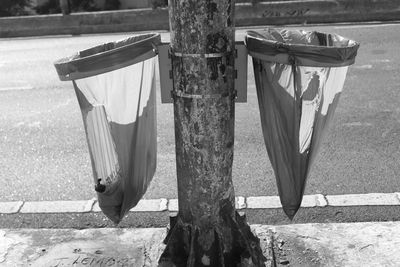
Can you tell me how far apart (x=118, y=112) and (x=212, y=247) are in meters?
0.94

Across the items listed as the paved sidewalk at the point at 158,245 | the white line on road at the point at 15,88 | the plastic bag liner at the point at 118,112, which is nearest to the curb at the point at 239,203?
the paved sidewalk at the point at 158,245

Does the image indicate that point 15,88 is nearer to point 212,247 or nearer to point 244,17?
point 212,247

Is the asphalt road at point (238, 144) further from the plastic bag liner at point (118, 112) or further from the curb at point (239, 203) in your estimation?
the plastic bag liner at point (118, 112)

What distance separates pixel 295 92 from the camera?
2703 millimetres

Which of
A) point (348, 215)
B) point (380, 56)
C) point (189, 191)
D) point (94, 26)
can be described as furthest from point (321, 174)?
point (94, 26)

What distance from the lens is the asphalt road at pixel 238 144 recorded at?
14.6 ft

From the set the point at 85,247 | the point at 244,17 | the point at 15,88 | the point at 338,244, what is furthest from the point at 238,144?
the point at 244,17

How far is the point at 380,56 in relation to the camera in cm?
862

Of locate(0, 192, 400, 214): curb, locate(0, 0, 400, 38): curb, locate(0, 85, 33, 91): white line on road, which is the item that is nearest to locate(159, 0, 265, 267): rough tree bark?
locate(0, 192, 400, 214): curb

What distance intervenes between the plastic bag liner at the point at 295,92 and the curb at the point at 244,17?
10.8 metres

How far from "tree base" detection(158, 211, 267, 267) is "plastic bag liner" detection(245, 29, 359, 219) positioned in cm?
36

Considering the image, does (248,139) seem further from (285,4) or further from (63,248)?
(285,4)

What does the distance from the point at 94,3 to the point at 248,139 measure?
1639cm

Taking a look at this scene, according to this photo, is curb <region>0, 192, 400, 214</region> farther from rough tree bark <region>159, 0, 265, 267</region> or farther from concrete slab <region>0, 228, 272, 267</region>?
rough tree bark <region>159, 0, 265, 267</region>
